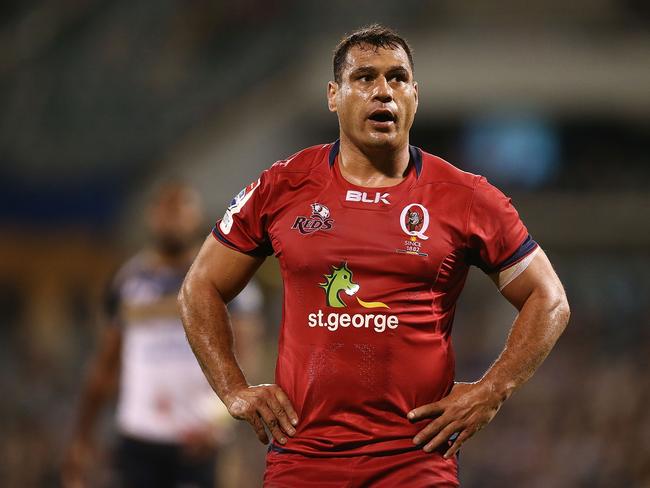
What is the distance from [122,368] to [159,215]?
3.10 feet

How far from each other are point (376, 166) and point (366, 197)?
0.16m

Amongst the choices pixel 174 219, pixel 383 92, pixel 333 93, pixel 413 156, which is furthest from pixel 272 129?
pixel 383 92

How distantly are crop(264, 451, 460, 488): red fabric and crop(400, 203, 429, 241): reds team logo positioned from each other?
0.71m

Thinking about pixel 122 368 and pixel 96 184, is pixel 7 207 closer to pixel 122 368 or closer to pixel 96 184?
pixel 96 184

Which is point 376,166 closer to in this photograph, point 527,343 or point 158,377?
point 527,343

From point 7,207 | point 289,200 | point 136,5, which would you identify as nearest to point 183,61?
point 136,5

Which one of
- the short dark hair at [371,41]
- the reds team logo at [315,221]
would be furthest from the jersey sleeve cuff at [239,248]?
the short dark hair at [371,41]

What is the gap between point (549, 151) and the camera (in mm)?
19891

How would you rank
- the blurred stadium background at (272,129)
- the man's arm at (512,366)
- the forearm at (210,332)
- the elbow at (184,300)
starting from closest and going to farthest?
the man's arm at (512,366), the forearm at (210,332), the elbow at (184,300), the blurred stadium background at (272,129)

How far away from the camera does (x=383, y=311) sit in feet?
12.8

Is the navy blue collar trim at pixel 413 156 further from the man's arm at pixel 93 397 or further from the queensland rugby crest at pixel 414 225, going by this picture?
the man's arm at pixel 93 397

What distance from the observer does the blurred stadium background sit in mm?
15977

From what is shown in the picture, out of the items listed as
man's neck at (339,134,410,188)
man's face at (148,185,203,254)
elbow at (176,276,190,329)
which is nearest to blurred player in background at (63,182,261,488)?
man's face at (148,185,203,254)

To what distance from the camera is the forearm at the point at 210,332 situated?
410 cm
